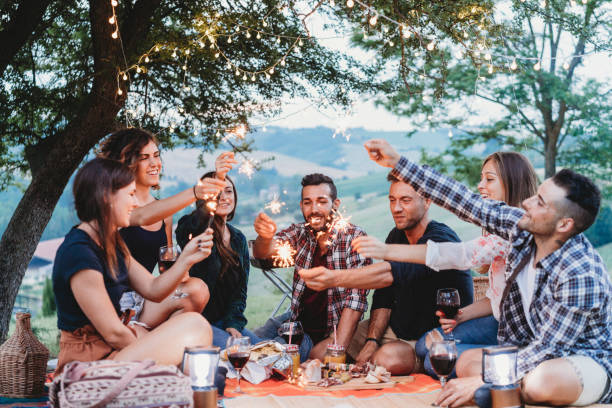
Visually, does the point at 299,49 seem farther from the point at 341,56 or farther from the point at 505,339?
the point at 505,339

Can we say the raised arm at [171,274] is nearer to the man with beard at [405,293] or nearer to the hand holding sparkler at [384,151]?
the hand holding sparkler at [384,151]

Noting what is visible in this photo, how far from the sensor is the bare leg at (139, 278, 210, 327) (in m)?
3.65

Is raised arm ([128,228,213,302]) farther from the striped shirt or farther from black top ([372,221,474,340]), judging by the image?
black top ([372,221,474,340])

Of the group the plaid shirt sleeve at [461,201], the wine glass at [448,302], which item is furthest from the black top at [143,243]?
the wine glass at [448,302]

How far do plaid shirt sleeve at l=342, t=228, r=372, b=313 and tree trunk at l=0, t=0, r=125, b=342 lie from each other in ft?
8.21

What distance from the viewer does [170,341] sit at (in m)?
2.85

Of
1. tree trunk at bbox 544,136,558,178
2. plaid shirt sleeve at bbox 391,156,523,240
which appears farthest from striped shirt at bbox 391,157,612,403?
tree trunk at bbox 544,136,558,178

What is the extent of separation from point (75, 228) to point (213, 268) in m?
1.45

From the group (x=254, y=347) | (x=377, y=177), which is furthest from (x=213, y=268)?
(x=377, y=177)

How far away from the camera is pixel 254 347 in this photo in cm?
367

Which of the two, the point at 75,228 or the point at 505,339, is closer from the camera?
the point at 75,228

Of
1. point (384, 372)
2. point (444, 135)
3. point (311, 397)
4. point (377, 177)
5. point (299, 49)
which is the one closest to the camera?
point (311, 397)

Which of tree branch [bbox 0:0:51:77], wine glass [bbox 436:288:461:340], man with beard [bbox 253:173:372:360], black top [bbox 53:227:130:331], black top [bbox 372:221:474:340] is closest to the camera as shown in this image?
black top [bbox 53:227:130:331]

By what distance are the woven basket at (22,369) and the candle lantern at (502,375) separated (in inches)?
96.2
